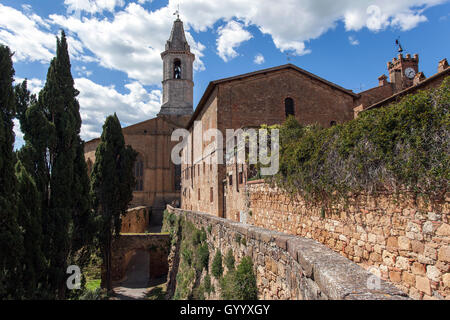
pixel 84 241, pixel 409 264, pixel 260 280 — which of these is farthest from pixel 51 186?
pixel 409 264

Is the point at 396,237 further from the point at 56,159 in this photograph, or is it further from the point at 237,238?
the point at 56,159

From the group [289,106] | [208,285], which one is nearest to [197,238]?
[208,285]

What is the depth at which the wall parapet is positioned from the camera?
8.44 feet

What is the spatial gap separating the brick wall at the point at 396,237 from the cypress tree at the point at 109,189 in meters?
14.9

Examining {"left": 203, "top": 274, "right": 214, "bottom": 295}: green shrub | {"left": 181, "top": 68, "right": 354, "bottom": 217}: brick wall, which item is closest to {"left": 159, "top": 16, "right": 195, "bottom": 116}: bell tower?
{"left": 181, "top": 68, "right": 354, "bottom": 217}: brick wall

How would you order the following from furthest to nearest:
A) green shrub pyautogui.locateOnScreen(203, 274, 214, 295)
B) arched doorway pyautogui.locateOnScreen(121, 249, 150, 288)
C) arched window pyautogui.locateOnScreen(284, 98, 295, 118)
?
arched doorway pyautogui.locateOnScreen(121, 249, 150, 288) → arched window pyautogui.locateOnScreen(284, 98, 295, 118) → green shrub pyautogui.locateOnScreen(203, 274, 214, 295)

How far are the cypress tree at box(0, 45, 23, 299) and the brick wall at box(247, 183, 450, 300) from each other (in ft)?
22.9

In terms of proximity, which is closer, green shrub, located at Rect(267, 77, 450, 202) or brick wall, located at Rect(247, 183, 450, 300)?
brick wall, located at Rect(247, 183, 450, 300)

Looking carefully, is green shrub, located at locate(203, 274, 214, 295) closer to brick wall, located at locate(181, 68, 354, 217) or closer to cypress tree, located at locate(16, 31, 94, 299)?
cypress tree, located at locate(16, 31, 94, 299)

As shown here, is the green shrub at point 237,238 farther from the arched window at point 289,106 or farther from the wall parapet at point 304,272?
the arched window at point 289,106

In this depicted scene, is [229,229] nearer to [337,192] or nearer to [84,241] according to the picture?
[337,192]

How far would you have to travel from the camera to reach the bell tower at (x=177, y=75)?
139ft

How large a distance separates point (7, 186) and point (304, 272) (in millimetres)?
7032

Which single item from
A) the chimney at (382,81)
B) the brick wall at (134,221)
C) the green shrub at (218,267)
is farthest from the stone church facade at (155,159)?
the green shrub at (218,267)
